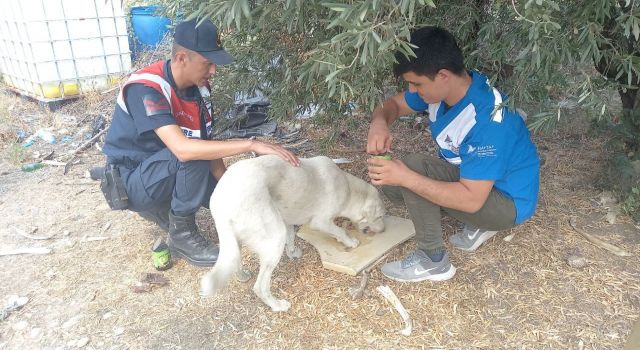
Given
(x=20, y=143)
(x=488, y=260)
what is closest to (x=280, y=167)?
(x=488, y=260)

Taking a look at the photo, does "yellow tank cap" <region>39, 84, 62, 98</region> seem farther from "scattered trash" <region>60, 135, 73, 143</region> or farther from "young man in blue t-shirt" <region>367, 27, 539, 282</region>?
"young man in blue t-shirt" <region>367, 27, 539, 282</region>

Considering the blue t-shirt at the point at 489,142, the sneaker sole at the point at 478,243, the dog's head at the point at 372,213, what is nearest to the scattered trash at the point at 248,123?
the dog's head at the point at 372,213

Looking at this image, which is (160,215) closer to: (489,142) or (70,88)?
(489,142)

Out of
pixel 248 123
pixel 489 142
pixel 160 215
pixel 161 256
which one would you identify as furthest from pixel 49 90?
pixel 489 142

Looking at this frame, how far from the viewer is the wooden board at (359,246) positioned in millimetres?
3502

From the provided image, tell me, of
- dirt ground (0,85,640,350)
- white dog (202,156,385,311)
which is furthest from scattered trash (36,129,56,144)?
white dog (202,156,385,311)

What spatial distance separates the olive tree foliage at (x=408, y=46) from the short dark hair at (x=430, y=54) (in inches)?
5.3

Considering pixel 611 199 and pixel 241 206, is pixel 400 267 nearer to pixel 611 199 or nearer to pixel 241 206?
pixel 241 206

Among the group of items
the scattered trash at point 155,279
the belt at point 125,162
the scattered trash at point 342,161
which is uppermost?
the belt at point 125,162

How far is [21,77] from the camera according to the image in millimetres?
7895

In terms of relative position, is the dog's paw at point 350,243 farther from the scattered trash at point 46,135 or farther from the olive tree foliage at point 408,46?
the scattered trash at point 46,135

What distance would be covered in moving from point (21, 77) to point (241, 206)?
6.98 m

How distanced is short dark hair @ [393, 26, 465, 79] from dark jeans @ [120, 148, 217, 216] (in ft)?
5.53

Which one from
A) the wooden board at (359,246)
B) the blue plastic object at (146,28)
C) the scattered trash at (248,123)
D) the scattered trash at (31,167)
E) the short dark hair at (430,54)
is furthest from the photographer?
the blue plastic object at (146,28)
